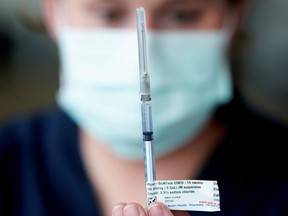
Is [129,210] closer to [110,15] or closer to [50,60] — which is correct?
[110,15]

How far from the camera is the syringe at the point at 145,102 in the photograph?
42 cm

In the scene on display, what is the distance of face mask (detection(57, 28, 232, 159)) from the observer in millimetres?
786

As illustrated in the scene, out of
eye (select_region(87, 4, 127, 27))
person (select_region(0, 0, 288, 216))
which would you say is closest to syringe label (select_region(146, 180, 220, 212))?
person (select_region(0, 0, 288, 216))

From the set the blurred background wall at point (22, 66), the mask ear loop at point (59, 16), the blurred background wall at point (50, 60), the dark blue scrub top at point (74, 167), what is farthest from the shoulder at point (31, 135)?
the blurred background wall at point (22, 66)

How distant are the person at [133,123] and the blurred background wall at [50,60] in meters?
0.22

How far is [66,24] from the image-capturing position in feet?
2.82

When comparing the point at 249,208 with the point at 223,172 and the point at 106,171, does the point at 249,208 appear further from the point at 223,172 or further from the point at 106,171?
the point at 106,171

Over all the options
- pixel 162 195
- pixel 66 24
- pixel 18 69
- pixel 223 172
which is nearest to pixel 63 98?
pixel 66 24

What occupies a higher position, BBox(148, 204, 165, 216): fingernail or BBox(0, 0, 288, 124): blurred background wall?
BBox(0, 0, 288, 124): blurred background wall

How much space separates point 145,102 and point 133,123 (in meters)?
0.36

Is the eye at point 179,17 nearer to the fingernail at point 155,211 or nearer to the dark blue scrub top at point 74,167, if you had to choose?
the dark blue scrub top at point 74,167

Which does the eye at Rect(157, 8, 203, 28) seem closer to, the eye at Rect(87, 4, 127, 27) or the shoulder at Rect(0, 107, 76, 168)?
the eye at Rect(87, 4, 127, 27)

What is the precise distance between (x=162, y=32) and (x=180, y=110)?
0.12m

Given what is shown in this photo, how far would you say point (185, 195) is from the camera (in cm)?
40
